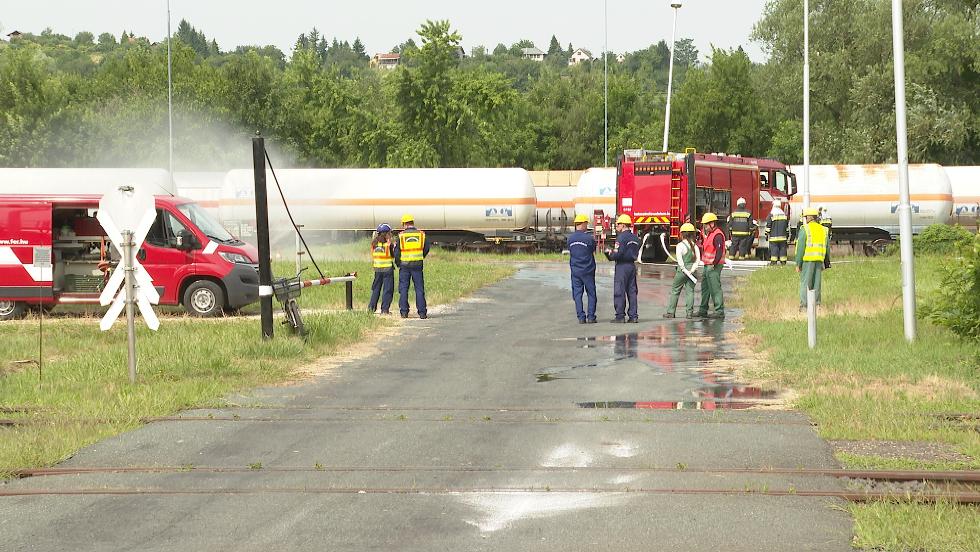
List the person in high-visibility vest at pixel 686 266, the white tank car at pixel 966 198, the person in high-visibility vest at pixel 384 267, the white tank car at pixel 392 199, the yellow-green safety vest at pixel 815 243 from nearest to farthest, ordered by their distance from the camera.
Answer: the yellow-green safety vest at pixel 815 243 < the person in high-visibility vest at pixel 686 266 < the person in high-visibility vest at pixel 384 267 < the white tank car at pixel 392 199 < the white tank car at pixel 966 198

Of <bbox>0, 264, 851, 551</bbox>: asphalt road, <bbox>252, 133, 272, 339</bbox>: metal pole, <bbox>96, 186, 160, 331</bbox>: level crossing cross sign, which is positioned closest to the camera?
<bbox>0, 264, 851, 551</bbox>: asphalt road

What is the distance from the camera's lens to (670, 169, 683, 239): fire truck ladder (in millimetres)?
38938

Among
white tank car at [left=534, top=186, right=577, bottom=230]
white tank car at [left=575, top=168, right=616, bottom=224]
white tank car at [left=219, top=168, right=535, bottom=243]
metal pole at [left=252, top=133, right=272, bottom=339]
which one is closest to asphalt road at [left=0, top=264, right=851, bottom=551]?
metal pole at [left=252, top=133, right=272, bottom=339]

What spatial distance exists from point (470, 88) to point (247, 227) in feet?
72.1

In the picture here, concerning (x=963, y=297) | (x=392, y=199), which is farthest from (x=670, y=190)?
(x=963, y=297)

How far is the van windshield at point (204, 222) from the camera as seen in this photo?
2188cm

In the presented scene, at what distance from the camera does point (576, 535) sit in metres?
7.40

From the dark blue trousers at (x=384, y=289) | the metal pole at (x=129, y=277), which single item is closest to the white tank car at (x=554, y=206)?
the dark blue trousers at (x=384, y=289)

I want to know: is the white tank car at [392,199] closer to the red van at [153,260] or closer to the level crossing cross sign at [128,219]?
the red van at [153,260]

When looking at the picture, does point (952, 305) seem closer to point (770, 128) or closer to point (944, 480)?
point (944, 480)

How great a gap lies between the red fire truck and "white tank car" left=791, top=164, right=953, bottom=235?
670 cm

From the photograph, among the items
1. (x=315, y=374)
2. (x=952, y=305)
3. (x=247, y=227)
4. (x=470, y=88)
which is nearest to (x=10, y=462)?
(x=315, y=374)

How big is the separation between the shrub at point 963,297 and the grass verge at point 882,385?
25cm

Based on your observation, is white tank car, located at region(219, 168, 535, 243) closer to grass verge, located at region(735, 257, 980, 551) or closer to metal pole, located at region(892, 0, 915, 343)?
grass verge, located at region(735, 257, 980, 551)
